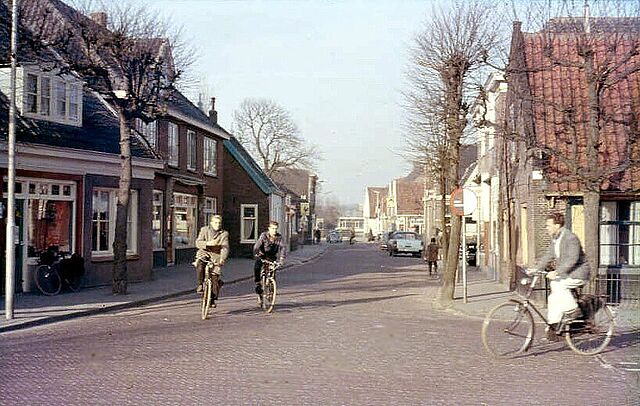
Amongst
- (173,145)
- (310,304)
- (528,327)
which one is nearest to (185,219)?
(173,145)

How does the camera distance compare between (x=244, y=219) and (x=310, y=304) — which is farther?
(x=244, y=219)

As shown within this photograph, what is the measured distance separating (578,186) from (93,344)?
1167 centimetres

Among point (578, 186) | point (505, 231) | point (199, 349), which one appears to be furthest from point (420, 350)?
point (505, 231)

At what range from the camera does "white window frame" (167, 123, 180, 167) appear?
112ft

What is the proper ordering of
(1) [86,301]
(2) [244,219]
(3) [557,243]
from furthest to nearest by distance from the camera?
1. (2) [244,219]
2. (1) [86,301]
3. (3) [557,243]

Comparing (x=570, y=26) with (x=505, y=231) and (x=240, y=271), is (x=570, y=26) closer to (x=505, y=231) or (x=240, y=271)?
(x=505, y=231)

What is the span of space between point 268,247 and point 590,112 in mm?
6762

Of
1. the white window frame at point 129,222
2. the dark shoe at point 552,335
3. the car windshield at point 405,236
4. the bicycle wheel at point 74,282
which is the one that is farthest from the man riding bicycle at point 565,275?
the car windshield at point 405,236

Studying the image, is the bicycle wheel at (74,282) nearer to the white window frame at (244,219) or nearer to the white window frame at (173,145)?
the white window frame at (173,145)

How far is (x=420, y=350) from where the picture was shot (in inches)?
475

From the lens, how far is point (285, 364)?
10.6m

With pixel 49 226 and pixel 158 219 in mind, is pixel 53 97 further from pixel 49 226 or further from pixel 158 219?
pixel 158 219

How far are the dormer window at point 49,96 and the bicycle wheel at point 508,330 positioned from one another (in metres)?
13.2

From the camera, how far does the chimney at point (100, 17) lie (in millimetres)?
20383
